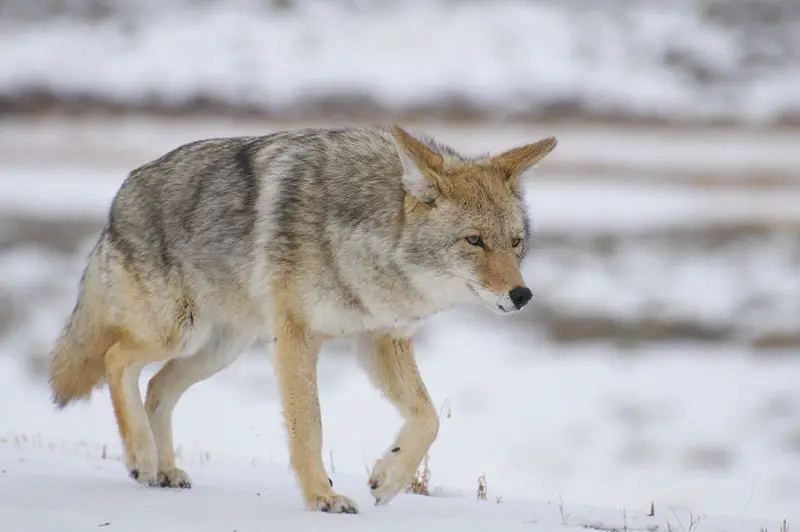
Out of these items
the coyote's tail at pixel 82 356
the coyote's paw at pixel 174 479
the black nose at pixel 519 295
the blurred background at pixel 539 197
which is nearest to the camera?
the black nose at pixel 519 295

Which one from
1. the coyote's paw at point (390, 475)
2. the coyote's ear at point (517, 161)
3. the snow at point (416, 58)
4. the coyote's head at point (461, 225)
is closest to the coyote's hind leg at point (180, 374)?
the coyote's paw at point (390, 475)

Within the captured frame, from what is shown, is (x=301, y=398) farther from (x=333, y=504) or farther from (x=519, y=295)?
(x=519, y=295)

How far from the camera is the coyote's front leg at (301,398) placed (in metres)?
5.33

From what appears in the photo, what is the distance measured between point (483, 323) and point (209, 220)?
7.46 m

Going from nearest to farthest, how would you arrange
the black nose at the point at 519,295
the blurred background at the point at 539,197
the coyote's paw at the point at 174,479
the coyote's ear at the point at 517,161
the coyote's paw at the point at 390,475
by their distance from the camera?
the black nose at the point at 519,295 < the coyote's paw at the point at 390,475 < the coyote's ear at the point at 517,161 < the coyote's paw at the point at 174,479 < the blurred background at the point at 539,197

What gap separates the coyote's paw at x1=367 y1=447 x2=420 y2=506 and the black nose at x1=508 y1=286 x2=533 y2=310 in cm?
94

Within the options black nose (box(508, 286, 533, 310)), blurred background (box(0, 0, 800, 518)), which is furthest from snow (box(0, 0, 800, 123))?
black nose (box(508, 286, 533, 310))

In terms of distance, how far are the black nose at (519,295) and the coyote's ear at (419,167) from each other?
66 cm

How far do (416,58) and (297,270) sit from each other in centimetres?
2467

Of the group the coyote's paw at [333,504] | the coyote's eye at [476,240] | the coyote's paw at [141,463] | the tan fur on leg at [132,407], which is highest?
the coyote's eye at [476,240]

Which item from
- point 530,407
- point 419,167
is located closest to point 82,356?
point 419,167

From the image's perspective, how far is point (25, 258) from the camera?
14727mm

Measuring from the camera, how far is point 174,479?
5820 millimetres

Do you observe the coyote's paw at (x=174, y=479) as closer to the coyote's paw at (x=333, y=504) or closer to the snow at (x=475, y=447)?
the snow at (x=475, y=447)
